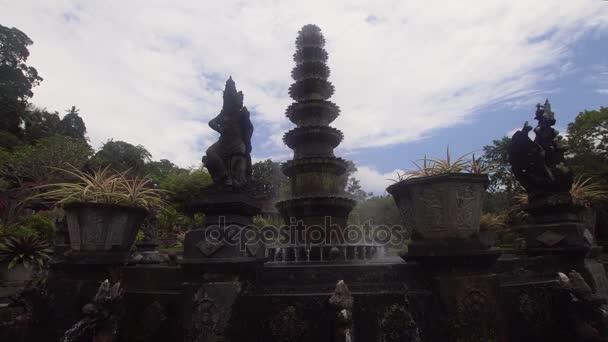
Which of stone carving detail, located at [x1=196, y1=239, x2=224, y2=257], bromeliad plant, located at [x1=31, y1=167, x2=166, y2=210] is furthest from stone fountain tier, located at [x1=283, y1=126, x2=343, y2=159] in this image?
stone carving detail, located at [x1=196, y1=239, x2=224, y2=257]

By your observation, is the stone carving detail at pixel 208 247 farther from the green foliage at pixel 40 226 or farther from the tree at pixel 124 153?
the tree at pixel 124 153

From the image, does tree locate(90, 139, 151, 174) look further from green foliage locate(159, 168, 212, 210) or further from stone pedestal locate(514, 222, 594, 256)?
stone pedestal locate(514, 222, 594, 256)

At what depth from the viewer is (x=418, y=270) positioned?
5.01 m

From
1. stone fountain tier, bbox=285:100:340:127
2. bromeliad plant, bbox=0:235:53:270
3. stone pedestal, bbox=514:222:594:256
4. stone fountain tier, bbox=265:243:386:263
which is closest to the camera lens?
stone pedestal, bbox=514:222:594:256

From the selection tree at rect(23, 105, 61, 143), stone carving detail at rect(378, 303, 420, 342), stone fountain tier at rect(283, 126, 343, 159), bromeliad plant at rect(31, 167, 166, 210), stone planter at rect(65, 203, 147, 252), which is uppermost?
tree at rect(23, 105, 61, 143)

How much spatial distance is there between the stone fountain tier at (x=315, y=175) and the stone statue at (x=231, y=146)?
4193 millimetres

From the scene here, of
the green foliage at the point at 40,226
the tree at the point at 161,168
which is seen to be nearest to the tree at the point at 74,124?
the tree at the point at 161,168

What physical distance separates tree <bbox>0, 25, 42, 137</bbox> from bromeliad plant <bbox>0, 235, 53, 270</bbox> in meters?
39.1

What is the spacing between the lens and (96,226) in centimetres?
550

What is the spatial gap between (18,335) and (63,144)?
30.9 metres

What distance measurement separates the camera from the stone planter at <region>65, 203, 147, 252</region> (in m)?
5.46

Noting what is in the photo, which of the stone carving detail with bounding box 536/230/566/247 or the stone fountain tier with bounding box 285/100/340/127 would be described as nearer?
the stone carving detail with bounding box 536/230/566/247

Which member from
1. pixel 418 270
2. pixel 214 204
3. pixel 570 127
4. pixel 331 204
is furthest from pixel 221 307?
pixel 570 127

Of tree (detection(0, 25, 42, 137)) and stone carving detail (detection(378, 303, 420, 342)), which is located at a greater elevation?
tree (detection(0, 25, 42, 137))
